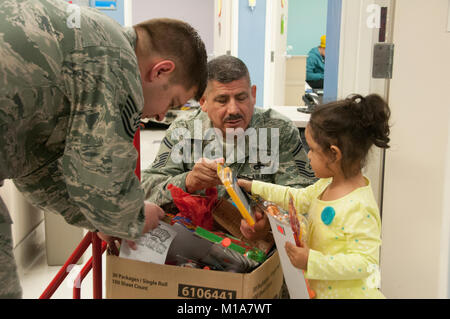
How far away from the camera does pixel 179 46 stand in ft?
3.62

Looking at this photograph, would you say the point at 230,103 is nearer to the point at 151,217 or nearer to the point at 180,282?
the point at 151,217

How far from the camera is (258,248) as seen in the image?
123cm

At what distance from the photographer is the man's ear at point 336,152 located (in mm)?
1273

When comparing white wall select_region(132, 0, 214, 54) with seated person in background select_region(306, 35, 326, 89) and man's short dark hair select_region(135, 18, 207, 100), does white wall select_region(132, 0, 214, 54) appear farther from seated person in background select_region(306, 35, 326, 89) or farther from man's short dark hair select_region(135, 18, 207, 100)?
man's short dark hair select_region(135, 18, 207, 100)

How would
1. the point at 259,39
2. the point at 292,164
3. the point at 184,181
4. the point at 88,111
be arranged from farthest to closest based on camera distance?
the point at 259,39
the point at 292,164
the point at 184,181
the point at 88,111

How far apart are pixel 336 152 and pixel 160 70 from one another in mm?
555

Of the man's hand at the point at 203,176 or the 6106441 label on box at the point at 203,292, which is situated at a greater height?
the man's hand at the point at 203,176

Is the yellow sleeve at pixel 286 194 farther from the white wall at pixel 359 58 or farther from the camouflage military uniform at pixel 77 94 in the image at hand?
the camouflage military uniform at pixel 77 94

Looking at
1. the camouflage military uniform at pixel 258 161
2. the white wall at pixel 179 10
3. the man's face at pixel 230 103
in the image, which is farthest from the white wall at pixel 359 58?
the white wall at pixel 179 10

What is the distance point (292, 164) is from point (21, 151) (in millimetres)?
1026

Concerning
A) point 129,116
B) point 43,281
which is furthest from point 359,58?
point 43,281

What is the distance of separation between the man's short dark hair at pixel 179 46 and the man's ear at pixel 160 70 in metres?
0.02
